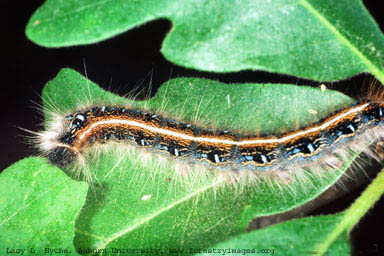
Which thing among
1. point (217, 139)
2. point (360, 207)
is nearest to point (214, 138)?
point (217, 139)

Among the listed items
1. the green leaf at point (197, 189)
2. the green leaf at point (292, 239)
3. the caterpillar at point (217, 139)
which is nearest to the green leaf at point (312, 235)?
the green leaf at point (292, 239)

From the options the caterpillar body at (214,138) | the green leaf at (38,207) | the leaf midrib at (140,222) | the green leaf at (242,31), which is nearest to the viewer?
the green leaf at (242,31)

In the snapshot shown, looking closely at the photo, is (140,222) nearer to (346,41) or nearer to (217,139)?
(217,139)

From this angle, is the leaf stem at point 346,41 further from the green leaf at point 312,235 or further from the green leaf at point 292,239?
the green leaf at point 292,239

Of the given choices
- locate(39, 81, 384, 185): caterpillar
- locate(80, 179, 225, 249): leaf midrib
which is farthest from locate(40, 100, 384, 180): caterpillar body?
locate(80, 179, 225, 249): leaf midrib

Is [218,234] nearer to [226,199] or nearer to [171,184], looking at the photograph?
[226,199]

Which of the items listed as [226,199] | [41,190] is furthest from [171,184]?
[41,190]

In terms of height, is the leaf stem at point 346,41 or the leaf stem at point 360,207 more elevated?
the leaf stem at point 346,41
